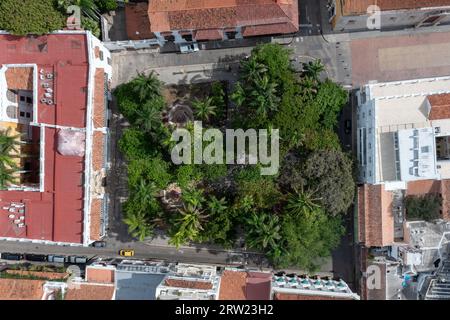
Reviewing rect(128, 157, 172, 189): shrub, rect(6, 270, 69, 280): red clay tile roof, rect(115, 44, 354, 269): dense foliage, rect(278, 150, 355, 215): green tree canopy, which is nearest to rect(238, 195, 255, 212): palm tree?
rect(115, 44, 354, 269): dense foliage

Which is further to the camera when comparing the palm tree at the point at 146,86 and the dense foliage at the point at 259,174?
the palm tree at the point at 146,86

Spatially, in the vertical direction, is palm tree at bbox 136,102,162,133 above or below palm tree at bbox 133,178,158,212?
above

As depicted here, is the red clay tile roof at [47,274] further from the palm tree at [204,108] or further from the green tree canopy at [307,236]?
the green tree canopy at [307,236]

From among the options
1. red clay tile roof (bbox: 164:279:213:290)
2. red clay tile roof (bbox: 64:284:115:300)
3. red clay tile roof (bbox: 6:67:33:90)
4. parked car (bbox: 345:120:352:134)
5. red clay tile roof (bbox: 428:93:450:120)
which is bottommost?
red clay tile roof (bbox: 64:284:115:300)

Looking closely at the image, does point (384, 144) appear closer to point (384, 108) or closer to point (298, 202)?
point (384, 108)

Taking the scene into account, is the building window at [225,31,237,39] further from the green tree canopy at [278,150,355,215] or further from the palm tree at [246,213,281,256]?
the palm tree at [246,213,281,256]

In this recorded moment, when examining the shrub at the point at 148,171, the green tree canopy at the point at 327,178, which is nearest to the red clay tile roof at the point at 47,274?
the shrub at the point at 148,171

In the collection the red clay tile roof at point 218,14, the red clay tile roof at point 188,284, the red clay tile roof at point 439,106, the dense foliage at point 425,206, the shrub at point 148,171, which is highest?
the red clay tile roof at point 218,14

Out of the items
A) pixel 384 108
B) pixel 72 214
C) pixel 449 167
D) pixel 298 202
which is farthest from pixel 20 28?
pixel 449 167
